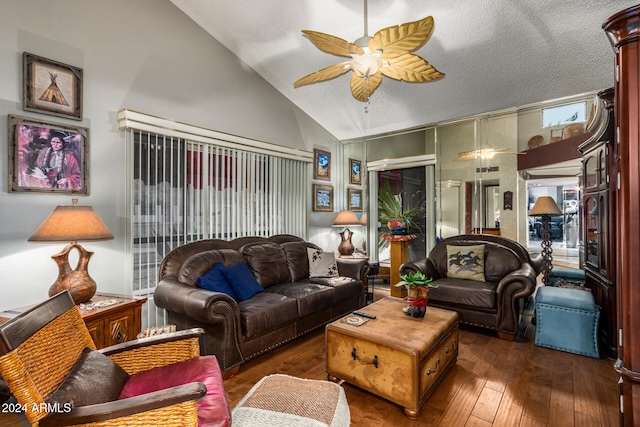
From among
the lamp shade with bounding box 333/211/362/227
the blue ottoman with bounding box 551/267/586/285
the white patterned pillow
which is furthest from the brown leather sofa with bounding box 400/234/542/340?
the lamp shade with bounding box 333/211/362/227

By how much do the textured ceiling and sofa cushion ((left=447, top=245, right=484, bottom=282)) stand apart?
2.01 meters

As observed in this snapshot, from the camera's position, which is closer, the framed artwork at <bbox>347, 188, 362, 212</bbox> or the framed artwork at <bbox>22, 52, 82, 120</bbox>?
the framed artwork at <bbox>22, 52, 82, 120</bbox>

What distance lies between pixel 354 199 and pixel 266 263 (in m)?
2.73

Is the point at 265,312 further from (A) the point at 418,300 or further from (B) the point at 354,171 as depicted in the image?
(B) the point at 354,171

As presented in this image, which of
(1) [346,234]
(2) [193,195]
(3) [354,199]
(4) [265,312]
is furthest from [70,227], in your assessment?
(3) [354,199]

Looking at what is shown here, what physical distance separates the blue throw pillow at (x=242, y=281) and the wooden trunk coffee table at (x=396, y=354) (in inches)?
43.0

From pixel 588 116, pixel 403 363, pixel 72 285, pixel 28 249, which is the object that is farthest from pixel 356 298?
pixel 588 116

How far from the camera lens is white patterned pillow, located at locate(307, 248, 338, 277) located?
13.0 feet

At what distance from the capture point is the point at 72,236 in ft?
7.02

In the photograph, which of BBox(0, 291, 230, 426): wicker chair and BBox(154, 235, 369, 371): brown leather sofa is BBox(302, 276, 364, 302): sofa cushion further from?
BBox(0, 291, 230, 426): wicker chair

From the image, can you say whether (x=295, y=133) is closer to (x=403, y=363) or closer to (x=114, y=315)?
(x=114, y=315)

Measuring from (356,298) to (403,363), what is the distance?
6.32 feet

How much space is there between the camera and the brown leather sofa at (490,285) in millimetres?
3102

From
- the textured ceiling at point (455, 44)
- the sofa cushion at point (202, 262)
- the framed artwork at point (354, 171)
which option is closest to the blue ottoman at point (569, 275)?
the textured ceiling at point (455, 44)
